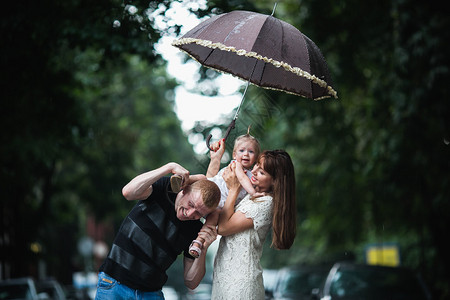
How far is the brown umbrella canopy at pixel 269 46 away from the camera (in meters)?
4.60

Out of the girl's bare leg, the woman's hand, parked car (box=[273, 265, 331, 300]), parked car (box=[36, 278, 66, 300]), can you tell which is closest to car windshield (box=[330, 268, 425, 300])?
parked car (box=[273, 265, 331, 300])

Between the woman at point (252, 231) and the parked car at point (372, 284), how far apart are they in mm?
5189

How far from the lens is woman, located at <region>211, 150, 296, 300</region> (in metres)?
4.38

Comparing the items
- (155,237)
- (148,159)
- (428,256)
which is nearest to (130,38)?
(155,237)

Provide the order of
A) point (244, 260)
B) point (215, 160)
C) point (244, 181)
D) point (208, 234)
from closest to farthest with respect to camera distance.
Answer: point (208, 234) → point (244, 260) → point (244, 181) → point (215, 160)

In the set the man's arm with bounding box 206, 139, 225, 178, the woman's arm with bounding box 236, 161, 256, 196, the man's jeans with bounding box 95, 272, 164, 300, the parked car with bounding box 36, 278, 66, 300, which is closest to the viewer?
the man's jeans with bounding box 95, 272, 164, 300

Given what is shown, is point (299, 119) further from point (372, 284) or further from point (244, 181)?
point (244, 181)

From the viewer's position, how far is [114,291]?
4.28 meters

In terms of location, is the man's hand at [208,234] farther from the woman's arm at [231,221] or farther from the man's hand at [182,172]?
the man's hand at [182,172]

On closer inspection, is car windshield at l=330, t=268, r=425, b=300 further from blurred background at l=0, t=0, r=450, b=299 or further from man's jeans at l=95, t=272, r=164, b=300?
man's jeans at l=95, t=272, r=164, b=300

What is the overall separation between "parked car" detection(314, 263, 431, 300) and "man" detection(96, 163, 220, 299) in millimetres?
5471

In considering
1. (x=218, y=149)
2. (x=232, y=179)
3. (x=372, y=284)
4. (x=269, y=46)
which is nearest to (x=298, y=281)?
(x=372, y=284)

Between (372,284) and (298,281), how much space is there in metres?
3.62

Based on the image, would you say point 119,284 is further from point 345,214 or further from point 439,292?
point 345,214
